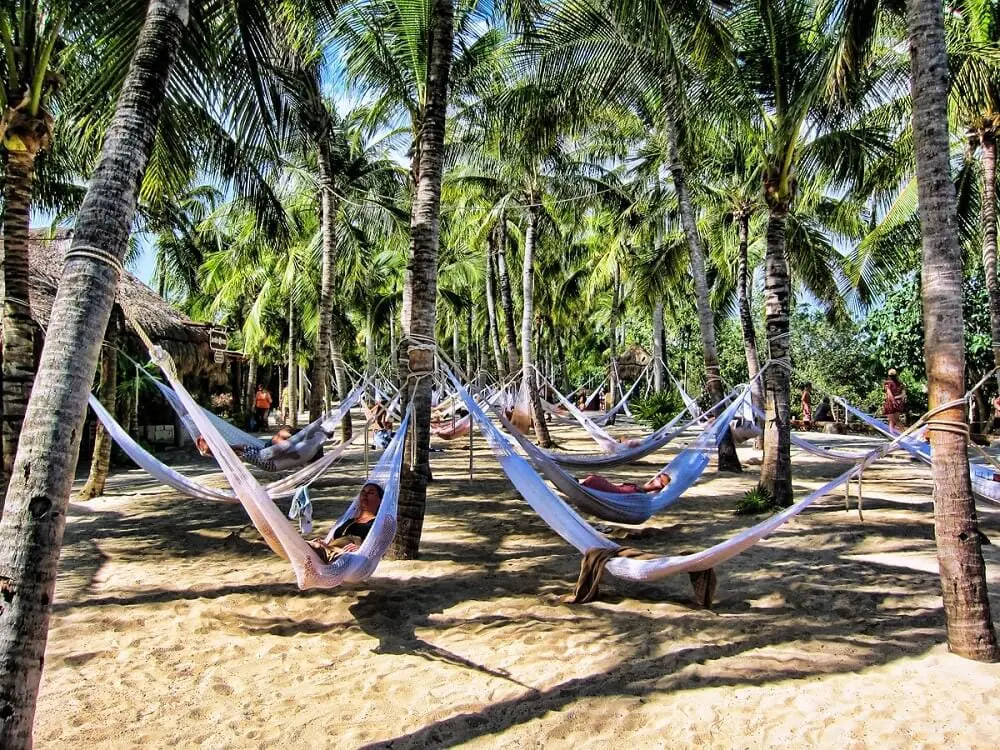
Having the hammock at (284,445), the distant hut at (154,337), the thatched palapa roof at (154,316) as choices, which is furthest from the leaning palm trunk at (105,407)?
the thatched palapa roof at (154,316)

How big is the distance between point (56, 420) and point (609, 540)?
2.56 metres

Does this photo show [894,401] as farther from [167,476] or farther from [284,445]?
[167,476]

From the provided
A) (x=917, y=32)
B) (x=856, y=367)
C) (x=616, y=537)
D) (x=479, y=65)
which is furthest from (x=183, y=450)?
(x=856, y=367)

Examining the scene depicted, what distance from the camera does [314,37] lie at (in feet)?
22.0

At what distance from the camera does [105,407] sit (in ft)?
19.0

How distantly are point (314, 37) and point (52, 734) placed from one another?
6.40 meters

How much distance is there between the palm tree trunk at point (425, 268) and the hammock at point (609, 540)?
321 mm

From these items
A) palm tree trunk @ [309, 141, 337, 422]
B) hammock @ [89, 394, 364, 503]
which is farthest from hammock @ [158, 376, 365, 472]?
hammock @ [89, 394, 364, 503]

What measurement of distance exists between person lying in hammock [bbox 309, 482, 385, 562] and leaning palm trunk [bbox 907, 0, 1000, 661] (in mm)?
2597

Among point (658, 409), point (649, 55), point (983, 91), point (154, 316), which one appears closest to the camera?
point (983, 91)

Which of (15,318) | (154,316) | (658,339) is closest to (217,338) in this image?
(154,316)

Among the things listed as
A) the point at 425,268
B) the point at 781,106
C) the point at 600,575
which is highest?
the point at 781,106

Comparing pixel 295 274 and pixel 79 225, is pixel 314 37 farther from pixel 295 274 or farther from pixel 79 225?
pixel 295 274

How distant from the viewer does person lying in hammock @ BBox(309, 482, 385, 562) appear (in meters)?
3.53
